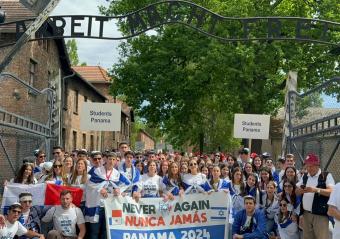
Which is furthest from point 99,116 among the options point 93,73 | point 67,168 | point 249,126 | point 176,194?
point 93,73

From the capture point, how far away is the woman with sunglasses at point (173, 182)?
431 inches

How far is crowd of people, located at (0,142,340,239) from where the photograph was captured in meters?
9.00

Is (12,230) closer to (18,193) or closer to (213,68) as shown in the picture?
(18,193)

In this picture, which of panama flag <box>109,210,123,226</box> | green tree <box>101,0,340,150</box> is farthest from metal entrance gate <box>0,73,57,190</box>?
green tree <box>101,0,340,150</box>

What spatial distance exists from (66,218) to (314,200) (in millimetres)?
4220

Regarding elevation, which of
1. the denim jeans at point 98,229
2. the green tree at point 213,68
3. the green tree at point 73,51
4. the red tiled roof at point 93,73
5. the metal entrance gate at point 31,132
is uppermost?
the green tree at point 73,51

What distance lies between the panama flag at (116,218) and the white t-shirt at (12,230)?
6.41 feet

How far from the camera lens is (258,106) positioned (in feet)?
99.5

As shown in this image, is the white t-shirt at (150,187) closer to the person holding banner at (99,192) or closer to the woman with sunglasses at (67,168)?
the person holding banner at (99,192)

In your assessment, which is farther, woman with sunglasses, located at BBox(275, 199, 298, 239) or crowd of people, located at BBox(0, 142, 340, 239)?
woman with sunglasses, located at BBox(275, 199, 298, 239)

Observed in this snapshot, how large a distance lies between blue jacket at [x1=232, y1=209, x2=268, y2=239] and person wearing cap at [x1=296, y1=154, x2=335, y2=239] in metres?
0.74

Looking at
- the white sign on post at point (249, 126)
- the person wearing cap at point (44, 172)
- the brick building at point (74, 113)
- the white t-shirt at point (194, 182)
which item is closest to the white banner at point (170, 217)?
the white t-shirt at point (194, 182)

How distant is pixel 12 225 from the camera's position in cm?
865

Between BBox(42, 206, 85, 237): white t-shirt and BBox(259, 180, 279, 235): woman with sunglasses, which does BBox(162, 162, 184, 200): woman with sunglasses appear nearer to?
BBox(259, 180, 279, 235): woman with sunglasses
